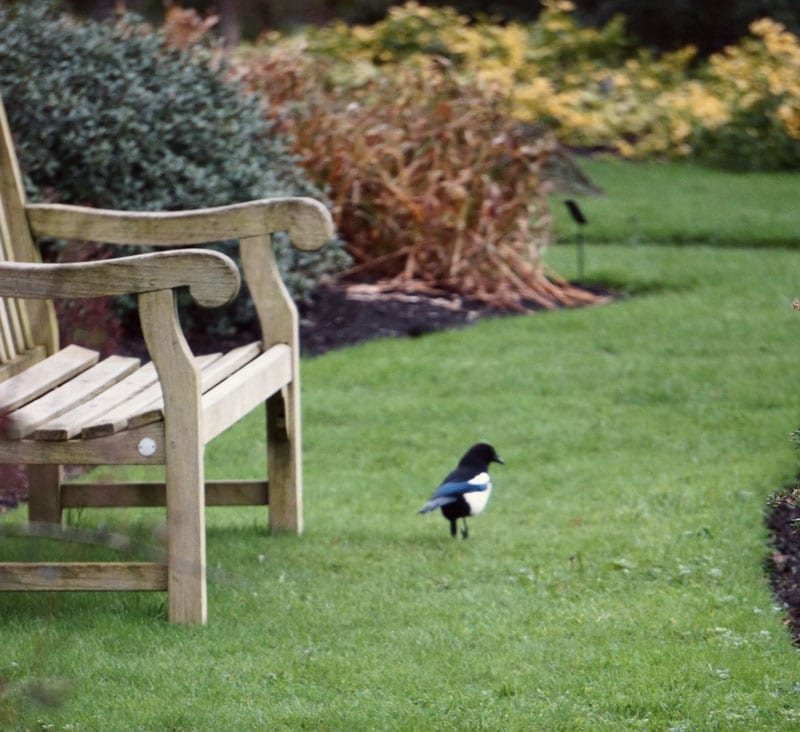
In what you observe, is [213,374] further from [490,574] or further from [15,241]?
[490,574]

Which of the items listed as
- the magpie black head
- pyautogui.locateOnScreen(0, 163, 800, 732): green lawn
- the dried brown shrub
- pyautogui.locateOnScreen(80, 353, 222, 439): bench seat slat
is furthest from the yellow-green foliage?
pyautogui.locateOnScreen(80, 353, 222, 439): bench seat slat

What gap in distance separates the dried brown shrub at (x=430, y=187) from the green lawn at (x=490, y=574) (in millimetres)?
1139

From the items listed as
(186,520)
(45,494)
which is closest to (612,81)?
(45,494)

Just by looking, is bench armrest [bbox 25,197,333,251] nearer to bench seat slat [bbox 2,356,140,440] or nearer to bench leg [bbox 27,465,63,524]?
bench seat slat [bbox 2,356,140,440]

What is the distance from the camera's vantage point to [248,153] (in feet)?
24.5

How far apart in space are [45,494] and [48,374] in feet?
1.84

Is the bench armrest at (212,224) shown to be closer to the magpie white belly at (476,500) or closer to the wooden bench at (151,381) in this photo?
the wooden bench at (151,381)

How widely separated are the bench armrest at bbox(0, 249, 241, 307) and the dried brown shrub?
16.8 feet

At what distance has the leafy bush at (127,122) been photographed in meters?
6.81

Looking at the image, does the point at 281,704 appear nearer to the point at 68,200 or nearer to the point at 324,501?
the point at 324,501

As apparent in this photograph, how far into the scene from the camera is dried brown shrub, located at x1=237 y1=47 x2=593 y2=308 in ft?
28.1

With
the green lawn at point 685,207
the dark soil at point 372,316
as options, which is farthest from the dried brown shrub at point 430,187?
the green lawn at point 685,207

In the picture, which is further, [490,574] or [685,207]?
[685,207]

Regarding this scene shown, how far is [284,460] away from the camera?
177 inches
